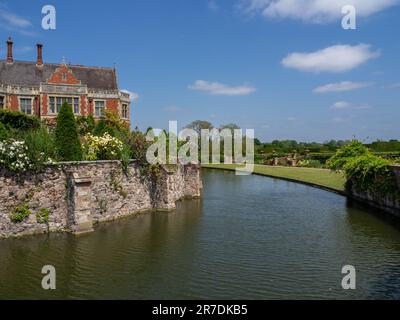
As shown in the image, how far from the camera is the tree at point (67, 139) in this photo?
679 inches

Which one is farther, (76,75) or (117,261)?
(76,75)

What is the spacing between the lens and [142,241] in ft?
47.8

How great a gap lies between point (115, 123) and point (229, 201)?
14.3m

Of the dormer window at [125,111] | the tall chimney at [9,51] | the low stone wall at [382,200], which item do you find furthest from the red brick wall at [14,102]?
the low stone wall at [382,200]

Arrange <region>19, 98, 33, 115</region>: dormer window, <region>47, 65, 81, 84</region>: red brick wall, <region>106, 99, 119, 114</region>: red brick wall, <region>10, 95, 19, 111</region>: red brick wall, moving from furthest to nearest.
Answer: <region>106, 99, 119, 114</region>: red brick wall < <region>47, 65, 81, 84</region>: red brick wall < <region>19, 98, 33, 115</region>: dormer window < <region>10, 95, 19, 111</region>: red brick wall

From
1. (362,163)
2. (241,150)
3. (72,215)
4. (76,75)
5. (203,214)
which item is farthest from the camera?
(241,150)

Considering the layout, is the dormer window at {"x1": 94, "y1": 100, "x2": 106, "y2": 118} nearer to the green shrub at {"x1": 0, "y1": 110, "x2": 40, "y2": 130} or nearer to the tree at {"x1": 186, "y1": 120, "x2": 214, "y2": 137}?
the green shrub at {"x1": 0, "y1": 110, "x2": 40, "y2": 130}

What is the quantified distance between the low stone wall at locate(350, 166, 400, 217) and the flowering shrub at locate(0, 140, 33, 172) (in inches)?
735

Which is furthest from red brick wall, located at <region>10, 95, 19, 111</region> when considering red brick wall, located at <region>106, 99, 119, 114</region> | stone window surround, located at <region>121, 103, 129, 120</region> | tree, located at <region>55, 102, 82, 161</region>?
tree, located at <region>55, 102, 82, 161</region>

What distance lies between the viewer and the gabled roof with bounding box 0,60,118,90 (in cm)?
3566

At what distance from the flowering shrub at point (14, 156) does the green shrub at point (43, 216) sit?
2.03 metres

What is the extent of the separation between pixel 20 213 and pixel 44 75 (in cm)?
2613
